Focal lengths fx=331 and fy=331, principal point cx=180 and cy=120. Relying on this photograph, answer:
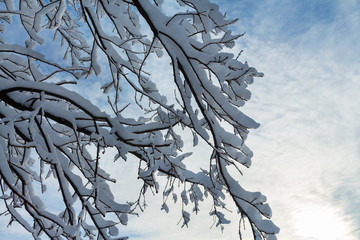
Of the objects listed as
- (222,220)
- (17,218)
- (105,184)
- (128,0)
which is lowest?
(17,218)

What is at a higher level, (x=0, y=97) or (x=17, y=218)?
(x=0, y=97)

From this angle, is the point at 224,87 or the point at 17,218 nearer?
the point at 224,87

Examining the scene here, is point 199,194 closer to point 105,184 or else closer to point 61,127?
point 105,184

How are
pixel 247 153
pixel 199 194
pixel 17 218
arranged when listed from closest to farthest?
pixel 247 153 < pixel 17 218 < pixel 199 194

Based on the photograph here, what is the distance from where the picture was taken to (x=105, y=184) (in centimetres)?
361

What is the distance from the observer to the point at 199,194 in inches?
157

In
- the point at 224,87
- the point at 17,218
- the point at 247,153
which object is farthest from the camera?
the point at 17,218

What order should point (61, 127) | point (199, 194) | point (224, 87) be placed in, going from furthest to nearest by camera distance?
point (199, 194)
point (61, 127)
point (224, 87)

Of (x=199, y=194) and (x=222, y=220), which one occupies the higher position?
(x=199, y=194)

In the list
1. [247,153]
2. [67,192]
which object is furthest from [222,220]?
[67,192]

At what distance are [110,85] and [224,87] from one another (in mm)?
1619

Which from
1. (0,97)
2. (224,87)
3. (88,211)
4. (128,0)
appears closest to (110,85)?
(128,0)

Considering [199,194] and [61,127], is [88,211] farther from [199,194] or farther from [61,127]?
[199,194]

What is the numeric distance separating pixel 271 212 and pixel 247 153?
20.7 inches
